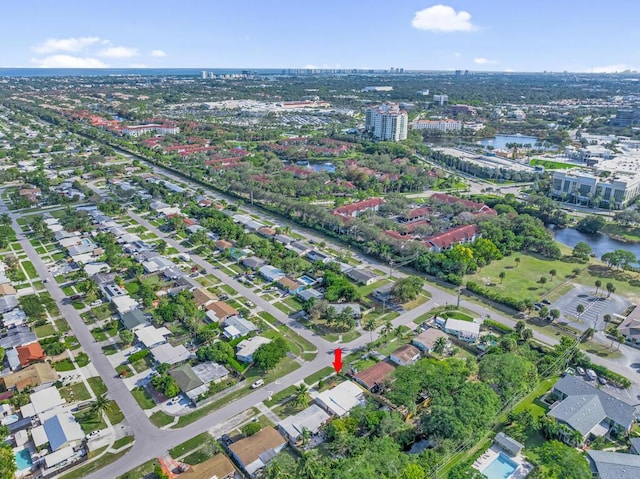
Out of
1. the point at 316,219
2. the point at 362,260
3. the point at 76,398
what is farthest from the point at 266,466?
the point at 316,219

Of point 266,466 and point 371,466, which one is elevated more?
point 371,466

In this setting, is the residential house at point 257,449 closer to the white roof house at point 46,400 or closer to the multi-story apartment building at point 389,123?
the white roof house at point 46,400

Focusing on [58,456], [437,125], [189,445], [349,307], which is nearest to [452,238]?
[349,307]

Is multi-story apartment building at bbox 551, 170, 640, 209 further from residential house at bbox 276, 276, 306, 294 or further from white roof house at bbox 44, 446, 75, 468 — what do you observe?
white roof house at bbox 44, 446, 75, 468

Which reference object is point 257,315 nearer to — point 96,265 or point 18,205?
point 96,265

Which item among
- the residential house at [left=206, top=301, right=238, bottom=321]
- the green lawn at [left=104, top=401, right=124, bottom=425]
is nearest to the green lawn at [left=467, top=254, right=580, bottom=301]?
the residential house at [left=206, top=301, right=238, bottom=321]
